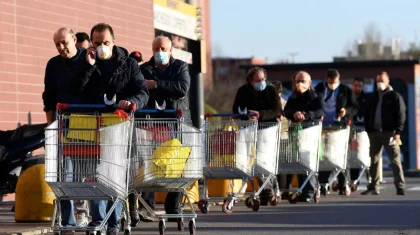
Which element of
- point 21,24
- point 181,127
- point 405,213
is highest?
point 21,24

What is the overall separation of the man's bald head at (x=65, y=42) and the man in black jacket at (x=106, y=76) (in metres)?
0.23

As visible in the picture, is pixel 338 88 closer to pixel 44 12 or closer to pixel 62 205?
pixel 44 12

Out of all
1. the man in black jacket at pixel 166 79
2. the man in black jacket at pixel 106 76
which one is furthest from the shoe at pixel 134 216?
the man in black jacket at pixel 106 76

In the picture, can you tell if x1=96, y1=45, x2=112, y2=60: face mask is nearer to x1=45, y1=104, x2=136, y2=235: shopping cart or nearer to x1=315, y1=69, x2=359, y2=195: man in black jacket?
x1=45, y1=104, x2=136, y2=235: shopping cart

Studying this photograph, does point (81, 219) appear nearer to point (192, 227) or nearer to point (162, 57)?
point (192, 227)

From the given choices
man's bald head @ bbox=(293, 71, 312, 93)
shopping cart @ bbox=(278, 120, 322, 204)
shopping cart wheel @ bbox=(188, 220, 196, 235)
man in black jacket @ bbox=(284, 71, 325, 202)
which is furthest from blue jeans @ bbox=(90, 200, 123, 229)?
man's bald head @ bbox=(293, 71, 312, 93)

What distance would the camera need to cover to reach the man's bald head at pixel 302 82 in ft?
61.9

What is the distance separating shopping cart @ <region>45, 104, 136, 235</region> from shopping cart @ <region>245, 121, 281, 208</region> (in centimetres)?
539

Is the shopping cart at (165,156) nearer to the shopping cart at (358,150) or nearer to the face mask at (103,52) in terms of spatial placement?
the face mask at (103,52)

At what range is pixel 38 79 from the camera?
19141mm

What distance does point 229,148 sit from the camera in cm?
1521

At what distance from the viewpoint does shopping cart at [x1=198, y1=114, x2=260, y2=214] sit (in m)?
15.1

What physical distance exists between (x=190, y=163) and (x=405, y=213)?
453cm

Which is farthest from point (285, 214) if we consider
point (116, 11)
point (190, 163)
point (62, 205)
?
point (116, 11)
